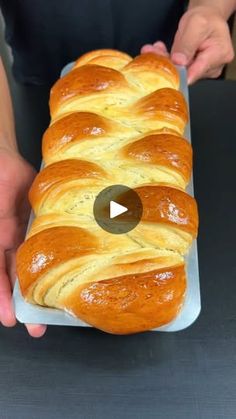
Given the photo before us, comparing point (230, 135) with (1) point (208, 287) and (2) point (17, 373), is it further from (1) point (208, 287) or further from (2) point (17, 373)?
(2) point (17, 373)

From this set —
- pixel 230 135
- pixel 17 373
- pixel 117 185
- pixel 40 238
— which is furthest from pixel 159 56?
pixel 17 373

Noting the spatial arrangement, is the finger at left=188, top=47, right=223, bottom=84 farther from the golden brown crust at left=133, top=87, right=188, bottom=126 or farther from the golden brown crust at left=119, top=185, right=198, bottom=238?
the golden brown crust at left=119, top=185, right=198, bottom=238

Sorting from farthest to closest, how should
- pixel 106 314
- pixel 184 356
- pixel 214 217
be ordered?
pixel 214 217
pixel 184 356
pixel 106 314

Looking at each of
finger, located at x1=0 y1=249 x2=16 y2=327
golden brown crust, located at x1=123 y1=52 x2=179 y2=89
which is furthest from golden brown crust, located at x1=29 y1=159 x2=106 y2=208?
golden brown crust, located at x1=123 y1=52 x2=179 y2=89

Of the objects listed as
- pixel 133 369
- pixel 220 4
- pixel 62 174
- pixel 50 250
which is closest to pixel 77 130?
pixel 62 174

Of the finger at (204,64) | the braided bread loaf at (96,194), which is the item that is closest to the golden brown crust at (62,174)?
the braided bread loaf at (96,194)

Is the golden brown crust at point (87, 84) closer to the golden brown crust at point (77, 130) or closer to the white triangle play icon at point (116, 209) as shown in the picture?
the golden brown crust at point (77, 130)
